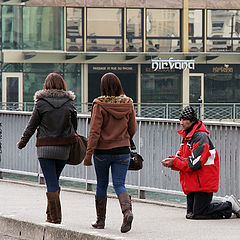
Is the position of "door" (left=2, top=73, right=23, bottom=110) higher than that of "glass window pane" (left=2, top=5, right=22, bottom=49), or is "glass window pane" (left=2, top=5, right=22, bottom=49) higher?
"glass window pane" (left=2, top=5, right=22, bottom=49)

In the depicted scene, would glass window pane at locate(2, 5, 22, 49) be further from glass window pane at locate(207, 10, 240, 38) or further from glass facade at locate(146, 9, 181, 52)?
glass window pane at locate(207, 10, 240, 38)

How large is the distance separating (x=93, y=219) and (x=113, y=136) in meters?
1.59

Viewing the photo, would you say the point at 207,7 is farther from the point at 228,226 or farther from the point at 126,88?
the point at 228,226

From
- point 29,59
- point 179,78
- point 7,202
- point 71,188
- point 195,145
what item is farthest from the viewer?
point 179,78

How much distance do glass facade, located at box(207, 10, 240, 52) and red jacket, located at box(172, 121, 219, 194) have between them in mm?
39030

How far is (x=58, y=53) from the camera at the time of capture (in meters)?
45.4

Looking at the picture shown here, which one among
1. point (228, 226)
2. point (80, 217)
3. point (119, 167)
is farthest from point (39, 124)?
point (228, 226)

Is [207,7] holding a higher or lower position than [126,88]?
higher

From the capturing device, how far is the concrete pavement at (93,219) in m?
7.68

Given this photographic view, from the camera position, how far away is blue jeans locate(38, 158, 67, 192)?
8188mm

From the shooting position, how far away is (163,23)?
47312mm

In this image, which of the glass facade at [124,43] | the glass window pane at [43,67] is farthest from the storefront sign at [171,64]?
the glass window pane at [43,67]

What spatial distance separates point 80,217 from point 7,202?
167cm

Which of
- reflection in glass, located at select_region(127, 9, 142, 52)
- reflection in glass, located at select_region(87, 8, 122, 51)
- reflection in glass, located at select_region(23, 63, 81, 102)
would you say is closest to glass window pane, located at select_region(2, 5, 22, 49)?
reflection in glass, located at select_region(23, 63, 81, 102)
